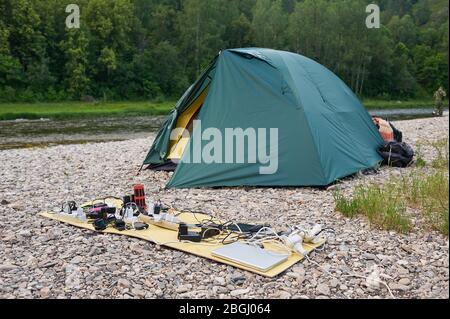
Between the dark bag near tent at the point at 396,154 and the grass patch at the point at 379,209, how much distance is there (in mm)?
3098

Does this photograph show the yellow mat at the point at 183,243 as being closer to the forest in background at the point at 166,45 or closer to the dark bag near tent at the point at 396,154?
the dark bag near tent at the point at 396,154

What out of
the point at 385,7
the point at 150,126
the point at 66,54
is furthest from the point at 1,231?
the point at 385,7

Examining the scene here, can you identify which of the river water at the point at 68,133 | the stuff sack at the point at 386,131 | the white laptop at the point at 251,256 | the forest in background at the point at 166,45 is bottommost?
the river water at the point at 68,133

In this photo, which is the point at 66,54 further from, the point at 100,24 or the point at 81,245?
the point at 81,245

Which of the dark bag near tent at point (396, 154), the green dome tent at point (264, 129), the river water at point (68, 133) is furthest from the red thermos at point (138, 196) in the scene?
the river water at point (68, 133)

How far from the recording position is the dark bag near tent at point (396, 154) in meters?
8.39

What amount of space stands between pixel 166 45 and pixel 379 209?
41.2 meters

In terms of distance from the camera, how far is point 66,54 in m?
38.2

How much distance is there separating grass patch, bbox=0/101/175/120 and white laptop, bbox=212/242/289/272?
26054 millimetres

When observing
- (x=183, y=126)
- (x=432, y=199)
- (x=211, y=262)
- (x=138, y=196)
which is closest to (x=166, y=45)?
(x=183, y=126)

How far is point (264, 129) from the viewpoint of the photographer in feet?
22.9

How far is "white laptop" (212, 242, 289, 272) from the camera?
3767mm

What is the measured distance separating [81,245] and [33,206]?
2015 mm
